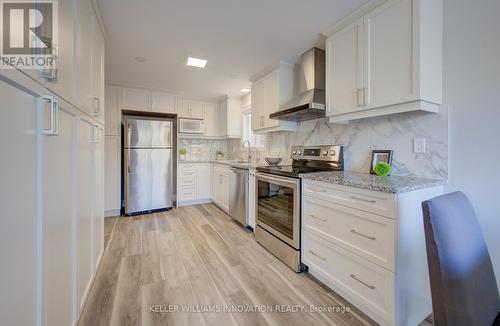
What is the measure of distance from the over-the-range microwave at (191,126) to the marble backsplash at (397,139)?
255cm

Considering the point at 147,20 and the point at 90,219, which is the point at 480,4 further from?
the point at 90,219

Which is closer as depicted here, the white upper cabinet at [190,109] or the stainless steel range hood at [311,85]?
the stainless steel range hood at [311,85]

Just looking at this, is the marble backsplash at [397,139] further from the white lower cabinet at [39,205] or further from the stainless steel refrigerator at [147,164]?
the stainless steel refrigerator at [147,164]

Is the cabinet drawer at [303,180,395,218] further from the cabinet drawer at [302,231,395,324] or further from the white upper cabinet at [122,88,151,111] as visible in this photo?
the white upper cabinet at [122,88,151,111]

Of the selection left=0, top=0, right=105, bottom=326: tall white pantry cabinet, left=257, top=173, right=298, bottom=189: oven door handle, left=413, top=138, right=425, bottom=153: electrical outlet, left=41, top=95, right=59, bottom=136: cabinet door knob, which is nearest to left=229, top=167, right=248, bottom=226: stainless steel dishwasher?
left=257, top=173, right=298, bottom=189: oven door handle

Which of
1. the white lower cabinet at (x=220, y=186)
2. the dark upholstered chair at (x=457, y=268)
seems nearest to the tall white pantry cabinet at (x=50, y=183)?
the dark upholstered chair at (x=457, y=268)

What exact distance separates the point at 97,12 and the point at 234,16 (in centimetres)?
115

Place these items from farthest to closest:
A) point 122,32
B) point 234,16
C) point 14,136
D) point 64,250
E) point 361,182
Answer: point 122,32 < point 234,16 < point 361,182 < point 64,250 < point 14,136

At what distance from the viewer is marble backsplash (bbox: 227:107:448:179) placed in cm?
158

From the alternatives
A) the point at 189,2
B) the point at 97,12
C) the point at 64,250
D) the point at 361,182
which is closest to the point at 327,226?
the point at 361,182

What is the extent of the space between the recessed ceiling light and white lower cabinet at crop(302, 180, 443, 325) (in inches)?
89.2

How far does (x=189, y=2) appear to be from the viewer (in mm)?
1694

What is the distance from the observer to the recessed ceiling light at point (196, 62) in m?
2.74

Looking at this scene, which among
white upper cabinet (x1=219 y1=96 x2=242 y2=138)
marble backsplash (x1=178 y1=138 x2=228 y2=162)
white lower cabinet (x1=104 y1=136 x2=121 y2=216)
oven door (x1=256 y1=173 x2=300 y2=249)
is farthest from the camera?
marble backsplash (x1=178 y1=138 x2=228 y2=162)
